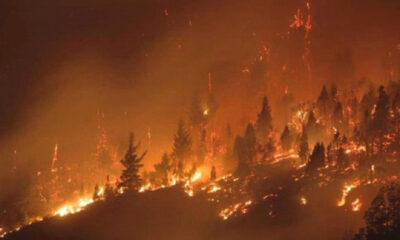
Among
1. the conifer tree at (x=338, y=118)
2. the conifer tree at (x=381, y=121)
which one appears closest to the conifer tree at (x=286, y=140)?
the conifer tree at (x=338, y=118)

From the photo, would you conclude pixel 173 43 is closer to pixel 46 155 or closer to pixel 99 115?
pixel 99 115

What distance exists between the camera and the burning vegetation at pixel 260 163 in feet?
203

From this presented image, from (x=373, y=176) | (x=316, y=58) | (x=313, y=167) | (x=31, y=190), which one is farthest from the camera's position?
(x=316, y=58)

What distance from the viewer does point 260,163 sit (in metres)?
81.4

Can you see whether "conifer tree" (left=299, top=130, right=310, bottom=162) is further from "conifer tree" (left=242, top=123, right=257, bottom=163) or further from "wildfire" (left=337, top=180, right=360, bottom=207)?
"wildfire" (left=337, top=180, right=360, bottom=207)

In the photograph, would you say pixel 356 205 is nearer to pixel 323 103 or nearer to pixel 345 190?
pixel 345 190

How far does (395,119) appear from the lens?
73.8m

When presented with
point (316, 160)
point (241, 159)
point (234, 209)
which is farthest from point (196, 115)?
point (234, 209)

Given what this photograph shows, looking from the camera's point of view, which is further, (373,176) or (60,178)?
(60,178)

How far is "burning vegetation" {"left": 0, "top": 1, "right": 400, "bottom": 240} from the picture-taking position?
62.0 m

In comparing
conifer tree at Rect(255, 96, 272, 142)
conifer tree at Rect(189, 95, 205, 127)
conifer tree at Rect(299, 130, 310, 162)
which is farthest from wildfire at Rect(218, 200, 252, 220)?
conifer tree at Rect(189, 95, 205, 127)

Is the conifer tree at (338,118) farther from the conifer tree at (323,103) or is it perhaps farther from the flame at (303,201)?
the flame at (303,201)

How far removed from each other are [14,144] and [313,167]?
90.0 meters

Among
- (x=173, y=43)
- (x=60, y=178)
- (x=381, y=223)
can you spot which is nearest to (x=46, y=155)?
(x=60, y=178)
